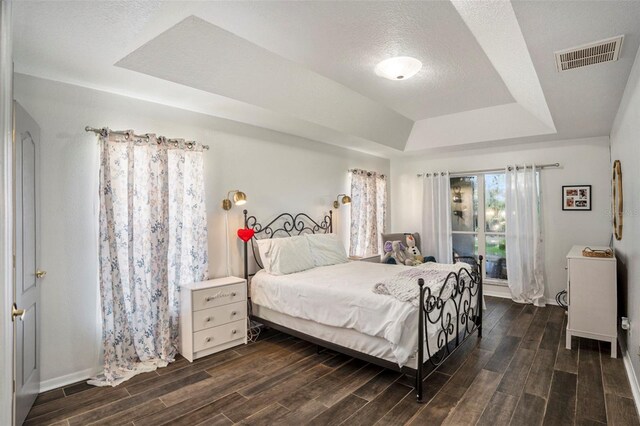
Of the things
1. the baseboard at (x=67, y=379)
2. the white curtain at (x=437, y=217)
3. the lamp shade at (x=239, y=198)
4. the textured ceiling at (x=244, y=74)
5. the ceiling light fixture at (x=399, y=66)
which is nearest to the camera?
the textured ceiling at (x=244, y=74)

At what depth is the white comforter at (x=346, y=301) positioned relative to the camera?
2.45 metres

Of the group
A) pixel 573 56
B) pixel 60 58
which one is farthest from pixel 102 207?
pixel 573 56

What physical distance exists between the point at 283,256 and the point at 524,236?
12.2 feet

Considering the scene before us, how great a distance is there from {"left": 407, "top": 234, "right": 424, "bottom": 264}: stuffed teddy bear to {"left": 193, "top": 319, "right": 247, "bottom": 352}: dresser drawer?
3.04 meters

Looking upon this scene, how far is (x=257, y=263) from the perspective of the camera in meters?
4.07

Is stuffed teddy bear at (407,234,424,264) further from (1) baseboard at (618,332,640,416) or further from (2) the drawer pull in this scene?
(2) the drawer pull

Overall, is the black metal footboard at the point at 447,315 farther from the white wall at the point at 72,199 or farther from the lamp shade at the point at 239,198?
the white wall at the point at 72,199

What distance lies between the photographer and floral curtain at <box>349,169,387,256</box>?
5496 millimetres

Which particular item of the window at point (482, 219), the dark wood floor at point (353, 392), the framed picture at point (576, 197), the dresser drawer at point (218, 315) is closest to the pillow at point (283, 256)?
the dresser drawer at point (218, 315)

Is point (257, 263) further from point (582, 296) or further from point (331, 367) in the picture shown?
point (582, 296)

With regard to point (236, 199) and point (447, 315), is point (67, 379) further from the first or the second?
point (447, 315)

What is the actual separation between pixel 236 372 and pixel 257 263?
140cm

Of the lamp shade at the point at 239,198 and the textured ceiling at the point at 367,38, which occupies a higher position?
the textured ceiling at the point at 367,38

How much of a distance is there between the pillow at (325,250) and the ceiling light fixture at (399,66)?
2.17 meters
